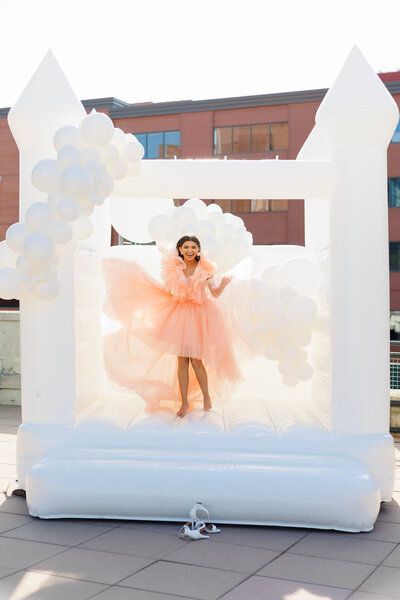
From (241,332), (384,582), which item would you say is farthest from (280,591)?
(241,332)

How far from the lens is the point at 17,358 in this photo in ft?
30.0

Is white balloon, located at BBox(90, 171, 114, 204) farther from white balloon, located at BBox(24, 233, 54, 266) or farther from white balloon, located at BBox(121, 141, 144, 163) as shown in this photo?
white balloon, located at BBox(24, 233, 54, 266)

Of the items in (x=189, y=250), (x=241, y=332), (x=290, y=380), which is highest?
(x=189, y=250)

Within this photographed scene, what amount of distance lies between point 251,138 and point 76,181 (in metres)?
25.4

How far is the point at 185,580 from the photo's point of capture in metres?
3.35

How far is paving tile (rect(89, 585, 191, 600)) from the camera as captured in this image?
10.3 ft

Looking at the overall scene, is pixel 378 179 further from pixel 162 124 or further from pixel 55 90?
pixel 162 124

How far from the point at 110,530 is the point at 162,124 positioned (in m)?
26.7

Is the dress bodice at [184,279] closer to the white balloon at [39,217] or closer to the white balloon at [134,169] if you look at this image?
the white balloon at [134,169]

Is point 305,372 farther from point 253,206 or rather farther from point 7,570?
point 253,206

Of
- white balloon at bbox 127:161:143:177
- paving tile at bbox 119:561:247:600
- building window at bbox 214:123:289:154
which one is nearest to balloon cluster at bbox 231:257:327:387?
white balloon at bbox 127:161:143:177

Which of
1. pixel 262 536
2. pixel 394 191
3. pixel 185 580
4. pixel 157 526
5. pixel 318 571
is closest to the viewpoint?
pixel 185 580

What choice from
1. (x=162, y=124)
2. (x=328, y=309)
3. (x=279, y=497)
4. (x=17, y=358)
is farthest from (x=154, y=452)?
(x=162, y=124)

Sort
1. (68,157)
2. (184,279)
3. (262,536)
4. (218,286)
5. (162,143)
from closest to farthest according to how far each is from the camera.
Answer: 1. (262,536)
2. (68,157)
3. (184,279)
4. (218,286)
5. (162,143)
